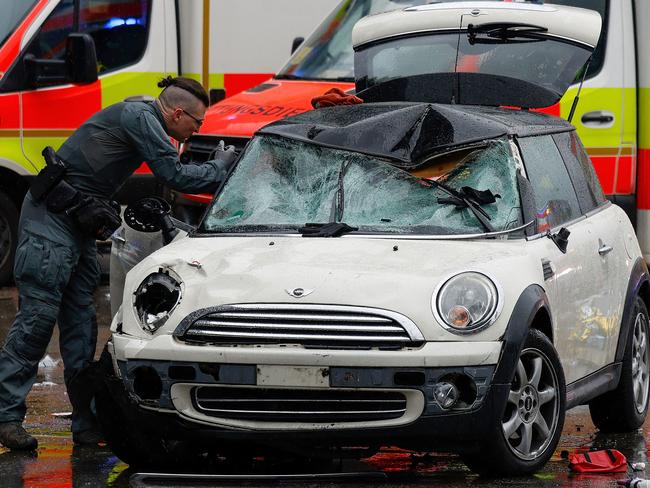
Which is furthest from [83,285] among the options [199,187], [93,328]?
[199,187]

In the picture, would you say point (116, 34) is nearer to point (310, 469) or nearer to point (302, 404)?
point (310, 469)

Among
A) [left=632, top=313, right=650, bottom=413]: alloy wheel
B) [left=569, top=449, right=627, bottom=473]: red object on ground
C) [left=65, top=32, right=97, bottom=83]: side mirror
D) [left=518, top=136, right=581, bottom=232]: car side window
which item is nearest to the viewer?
[left=569, top=449, right=627, bottom=473]: red object on ground

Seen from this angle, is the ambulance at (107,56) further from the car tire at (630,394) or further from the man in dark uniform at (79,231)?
the car tire at (630,394)

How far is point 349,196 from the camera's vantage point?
6625 mm

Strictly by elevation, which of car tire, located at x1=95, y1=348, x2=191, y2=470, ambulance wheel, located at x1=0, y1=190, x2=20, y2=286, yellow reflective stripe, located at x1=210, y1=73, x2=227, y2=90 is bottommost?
ambulance wheel, located at x1=0, y1=190, x2=20, y2=286

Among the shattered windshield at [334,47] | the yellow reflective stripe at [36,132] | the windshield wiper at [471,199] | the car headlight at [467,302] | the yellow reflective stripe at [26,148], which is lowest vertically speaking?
the yellow reflective stripe at [26,148]

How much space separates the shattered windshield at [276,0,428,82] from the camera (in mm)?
11156

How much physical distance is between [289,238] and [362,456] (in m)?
0.97

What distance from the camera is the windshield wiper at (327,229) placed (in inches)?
251

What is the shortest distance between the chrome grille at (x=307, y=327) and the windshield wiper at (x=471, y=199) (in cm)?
92

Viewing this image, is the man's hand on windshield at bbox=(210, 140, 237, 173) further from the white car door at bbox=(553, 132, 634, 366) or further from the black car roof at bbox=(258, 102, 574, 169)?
the white car door at bbox=(553, 132, 634, 366)

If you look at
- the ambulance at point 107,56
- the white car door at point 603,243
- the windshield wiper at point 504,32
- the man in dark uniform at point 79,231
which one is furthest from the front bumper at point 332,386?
the ambulance at point 107,56

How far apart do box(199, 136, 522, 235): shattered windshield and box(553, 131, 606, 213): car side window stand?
703 millimetres

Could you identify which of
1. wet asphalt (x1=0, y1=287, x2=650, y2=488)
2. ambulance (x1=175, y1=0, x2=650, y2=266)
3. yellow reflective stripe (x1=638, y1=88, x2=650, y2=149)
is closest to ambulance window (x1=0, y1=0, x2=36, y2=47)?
ambulance (x1=175, y1=0, x2=650, y2=266)
